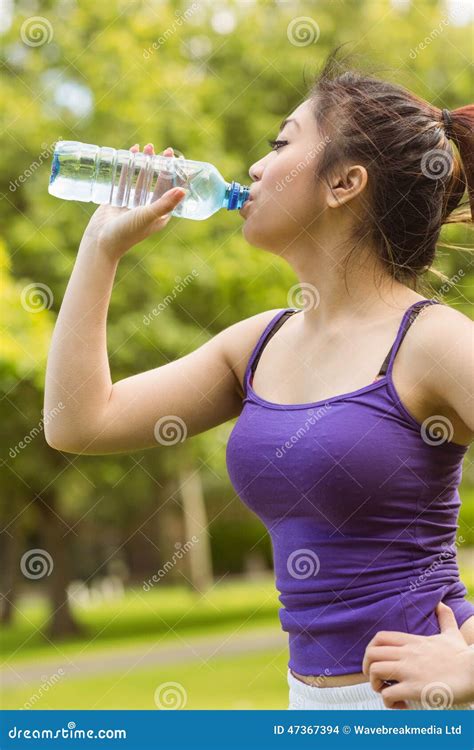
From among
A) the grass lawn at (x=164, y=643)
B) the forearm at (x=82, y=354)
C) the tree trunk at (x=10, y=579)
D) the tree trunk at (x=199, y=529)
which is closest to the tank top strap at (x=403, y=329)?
the forearm at (x=82, y=354)

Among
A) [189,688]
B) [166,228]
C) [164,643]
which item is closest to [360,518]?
[189,688]

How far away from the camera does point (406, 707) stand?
1779mm

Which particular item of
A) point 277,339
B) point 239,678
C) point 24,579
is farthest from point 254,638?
point 24,579

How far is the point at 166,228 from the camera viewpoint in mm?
12398

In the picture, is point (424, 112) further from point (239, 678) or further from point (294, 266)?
point (239, 678)

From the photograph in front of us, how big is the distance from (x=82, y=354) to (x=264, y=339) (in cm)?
38

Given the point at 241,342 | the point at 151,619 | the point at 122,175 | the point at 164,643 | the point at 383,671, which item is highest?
the point at 122,175

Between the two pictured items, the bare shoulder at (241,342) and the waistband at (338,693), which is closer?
the waistband at (338,693)

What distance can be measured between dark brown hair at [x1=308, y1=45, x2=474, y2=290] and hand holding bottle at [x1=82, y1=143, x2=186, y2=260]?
0.32 meters

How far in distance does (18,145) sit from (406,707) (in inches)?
485

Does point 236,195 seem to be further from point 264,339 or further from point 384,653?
point 384,653

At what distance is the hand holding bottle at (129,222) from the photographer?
6.92 ft

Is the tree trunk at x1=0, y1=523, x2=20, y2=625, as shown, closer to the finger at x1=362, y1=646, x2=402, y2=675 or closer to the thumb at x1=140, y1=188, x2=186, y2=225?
the thumb at x1=140, y1=188, x2=186, y2=225

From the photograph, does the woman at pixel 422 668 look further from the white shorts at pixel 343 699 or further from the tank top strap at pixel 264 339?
the tank top strap at pixel 264 339
